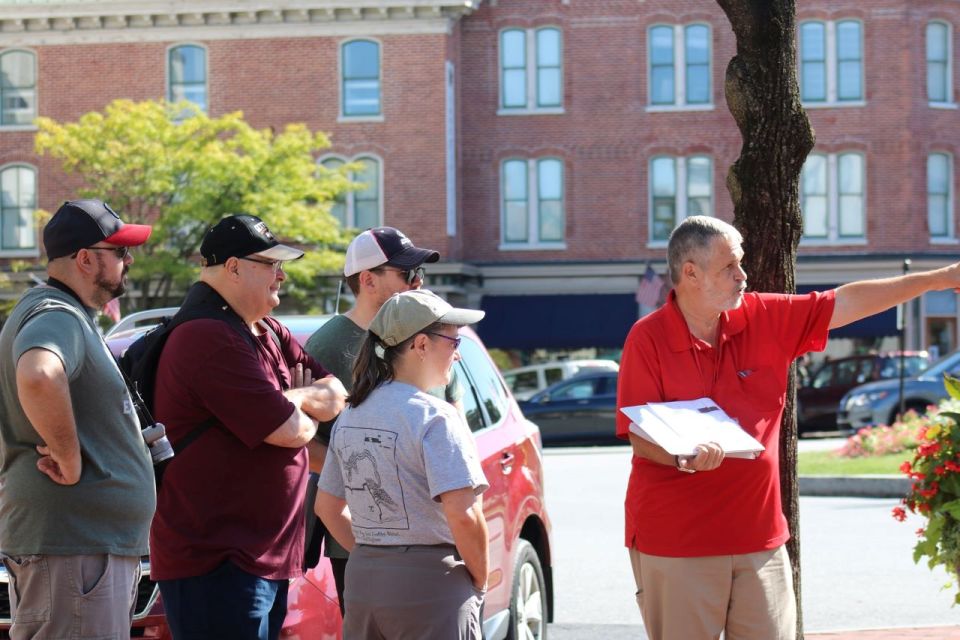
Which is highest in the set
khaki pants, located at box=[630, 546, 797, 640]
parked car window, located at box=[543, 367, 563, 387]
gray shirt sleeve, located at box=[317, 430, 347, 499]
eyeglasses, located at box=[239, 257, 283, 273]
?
eyeglasses, located at box=[239, 257, 283, 273]

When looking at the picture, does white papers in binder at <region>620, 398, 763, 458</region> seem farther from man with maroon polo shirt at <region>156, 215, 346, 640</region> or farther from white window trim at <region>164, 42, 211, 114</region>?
white window trim at <region>164, 42, 211, 114</region>

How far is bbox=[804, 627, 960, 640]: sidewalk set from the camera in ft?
25.6

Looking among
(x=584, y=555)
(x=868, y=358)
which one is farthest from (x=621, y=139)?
(x=584, y=555)

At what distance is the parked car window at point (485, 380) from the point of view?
21.7ft

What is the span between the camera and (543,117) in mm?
36781

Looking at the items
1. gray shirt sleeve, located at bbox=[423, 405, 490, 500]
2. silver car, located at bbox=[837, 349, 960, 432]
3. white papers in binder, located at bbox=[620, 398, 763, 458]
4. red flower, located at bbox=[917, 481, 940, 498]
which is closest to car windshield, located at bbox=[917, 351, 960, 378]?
silver car, located at bbox=[837, 349, 960, 432]

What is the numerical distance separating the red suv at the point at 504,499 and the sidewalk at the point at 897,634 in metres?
1.71

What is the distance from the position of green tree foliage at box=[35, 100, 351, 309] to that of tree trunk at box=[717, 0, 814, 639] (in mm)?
23547

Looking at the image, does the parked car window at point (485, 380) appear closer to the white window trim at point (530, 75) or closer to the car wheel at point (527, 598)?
the car wheel at point (527, 598)

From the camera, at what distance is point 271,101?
3575 centimetres

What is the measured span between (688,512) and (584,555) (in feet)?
24.7

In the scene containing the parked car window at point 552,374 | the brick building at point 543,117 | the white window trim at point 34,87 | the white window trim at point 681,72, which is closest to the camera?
the parked car window at point 552,374

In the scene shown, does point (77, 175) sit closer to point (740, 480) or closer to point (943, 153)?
point (943, 153)

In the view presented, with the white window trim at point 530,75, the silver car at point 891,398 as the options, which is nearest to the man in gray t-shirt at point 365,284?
the silver car at point 891,398
